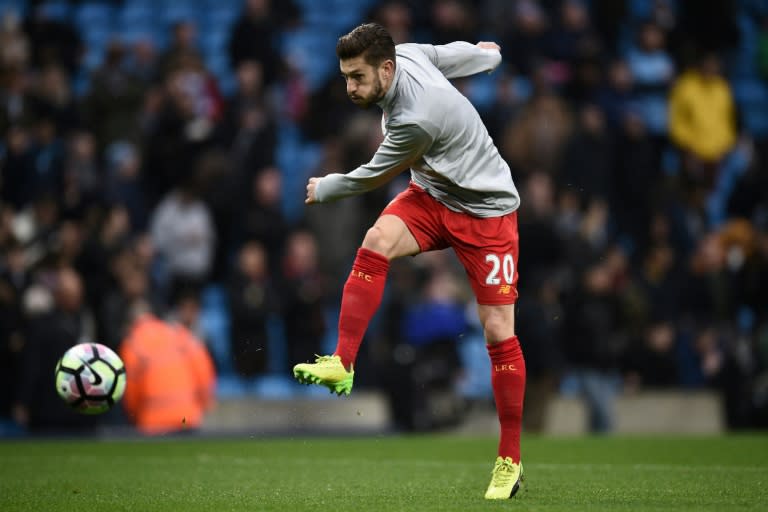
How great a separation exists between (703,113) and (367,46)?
12709 millimetres

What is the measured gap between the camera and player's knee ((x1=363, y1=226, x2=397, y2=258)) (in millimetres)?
7555

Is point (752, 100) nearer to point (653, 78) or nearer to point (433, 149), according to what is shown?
point (653, 78)

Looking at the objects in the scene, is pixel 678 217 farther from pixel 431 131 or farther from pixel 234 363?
pixel 431 131

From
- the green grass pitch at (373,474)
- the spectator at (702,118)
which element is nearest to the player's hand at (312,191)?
the green grass pitch at (373,474)

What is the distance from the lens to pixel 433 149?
7570 mm

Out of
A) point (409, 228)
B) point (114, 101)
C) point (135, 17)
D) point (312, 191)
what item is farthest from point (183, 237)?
point (409, 228)

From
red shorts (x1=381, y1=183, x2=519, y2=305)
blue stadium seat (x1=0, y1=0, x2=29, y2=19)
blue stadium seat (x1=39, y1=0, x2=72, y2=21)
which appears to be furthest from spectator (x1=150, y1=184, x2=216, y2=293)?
red shorts (x1=381, y1=183, x2=519, y2=305)

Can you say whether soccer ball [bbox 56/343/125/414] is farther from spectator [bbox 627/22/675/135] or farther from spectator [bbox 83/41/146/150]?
spectator [bbox 627/22/675/135]

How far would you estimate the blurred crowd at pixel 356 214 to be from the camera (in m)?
15.4

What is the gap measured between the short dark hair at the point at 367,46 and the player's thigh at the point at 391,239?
913 mm

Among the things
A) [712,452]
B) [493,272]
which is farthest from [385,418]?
[493,272]

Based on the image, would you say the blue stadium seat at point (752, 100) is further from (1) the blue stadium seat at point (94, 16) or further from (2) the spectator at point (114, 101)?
(1) the blue stadium seat at point (94, 16)

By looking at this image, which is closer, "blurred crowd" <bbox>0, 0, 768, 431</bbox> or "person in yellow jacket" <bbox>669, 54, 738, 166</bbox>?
"blurred crowd" <bbox>0, 0, 768, 431</bbox>

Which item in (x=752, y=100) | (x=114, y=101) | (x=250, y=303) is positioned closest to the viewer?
(x=250, y=303)
